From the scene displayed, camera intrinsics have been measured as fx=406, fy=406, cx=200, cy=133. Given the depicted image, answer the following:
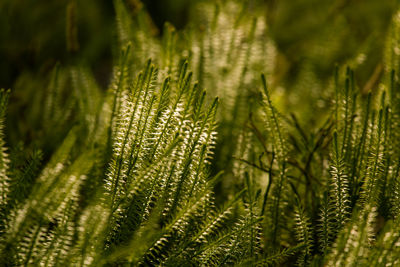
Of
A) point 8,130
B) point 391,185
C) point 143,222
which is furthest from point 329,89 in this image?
point 8,130

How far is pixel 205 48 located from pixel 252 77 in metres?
0.08

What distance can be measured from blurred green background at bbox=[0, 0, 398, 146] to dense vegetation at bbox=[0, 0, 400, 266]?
0.05 metres

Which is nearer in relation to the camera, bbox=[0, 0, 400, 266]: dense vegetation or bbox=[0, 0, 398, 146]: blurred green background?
bbox=[0, 0, 400, 266]: dense vegetation

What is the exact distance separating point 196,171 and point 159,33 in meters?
0.51

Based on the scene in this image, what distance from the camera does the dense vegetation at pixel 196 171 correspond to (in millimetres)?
331

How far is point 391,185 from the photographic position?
A: 383 mm

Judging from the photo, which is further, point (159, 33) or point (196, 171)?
point (159, 33)

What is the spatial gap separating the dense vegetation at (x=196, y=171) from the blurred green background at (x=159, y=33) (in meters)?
0.05

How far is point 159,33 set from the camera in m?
0.81

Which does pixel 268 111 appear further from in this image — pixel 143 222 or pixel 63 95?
pixel 63 95

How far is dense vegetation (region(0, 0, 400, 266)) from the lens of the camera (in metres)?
0.33

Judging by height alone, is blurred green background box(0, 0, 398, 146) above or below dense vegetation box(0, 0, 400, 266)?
above

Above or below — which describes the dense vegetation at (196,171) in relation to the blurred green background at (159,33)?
below

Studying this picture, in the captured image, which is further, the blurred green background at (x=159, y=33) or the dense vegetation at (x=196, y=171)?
the blurred green background at (x=159, y=33)
